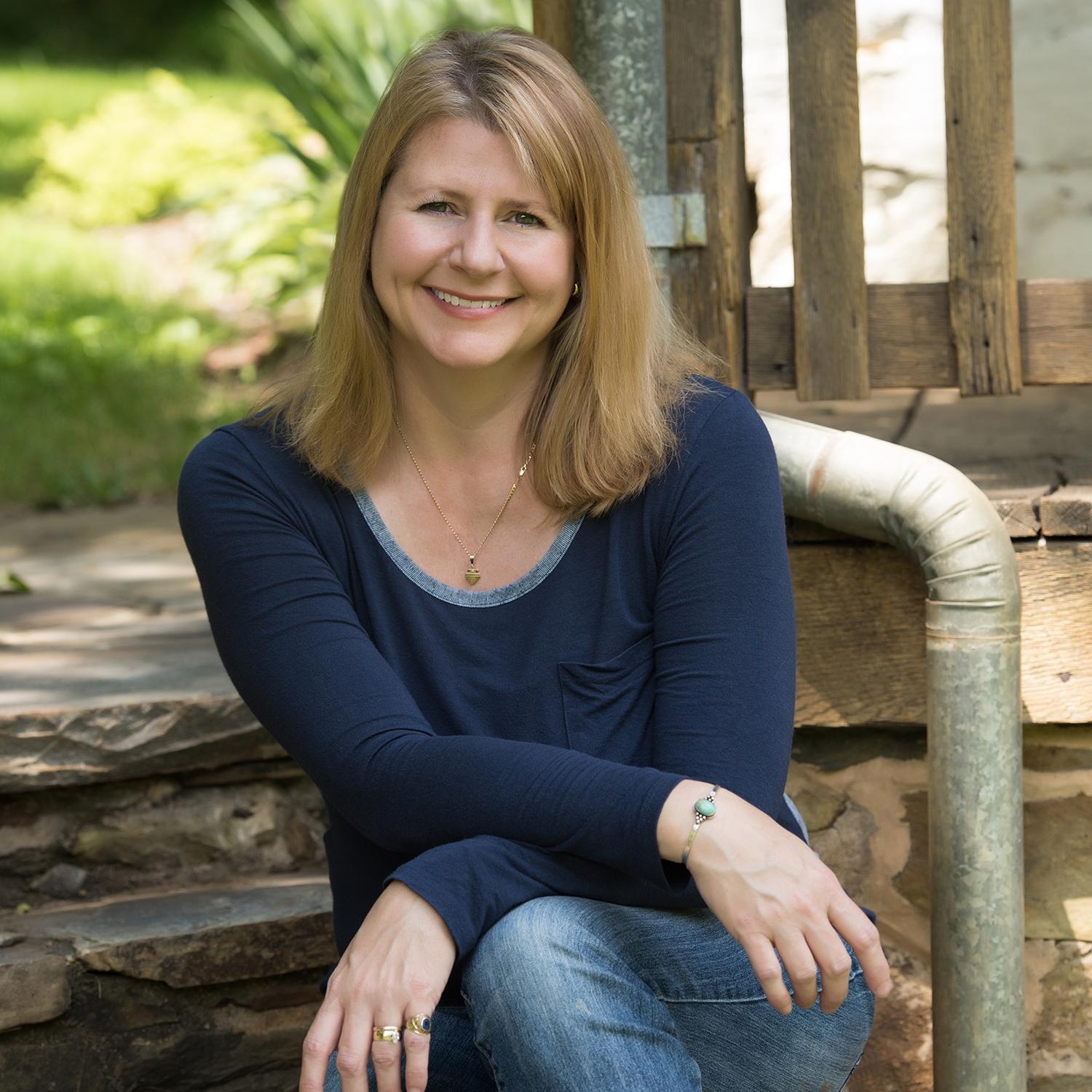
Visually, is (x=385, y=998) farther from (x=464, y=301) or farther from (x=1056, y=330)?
(x=1056, y=330)

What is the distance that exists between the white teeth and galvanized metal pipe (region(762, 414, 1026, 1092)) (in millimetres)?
520

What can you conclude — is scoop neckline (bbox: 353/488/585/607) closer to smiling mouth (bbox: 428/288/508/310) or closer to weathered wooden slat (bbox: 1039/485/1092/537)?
smiling mouth (bbox: 428/288/508/310)

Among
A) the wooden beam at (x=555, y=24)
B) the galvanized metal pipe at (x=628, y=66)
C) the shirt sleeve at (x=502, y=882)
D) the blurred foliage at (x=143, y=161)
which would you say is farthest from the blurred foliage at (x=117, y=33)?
the shirt sleeve at (x=502, y=882)

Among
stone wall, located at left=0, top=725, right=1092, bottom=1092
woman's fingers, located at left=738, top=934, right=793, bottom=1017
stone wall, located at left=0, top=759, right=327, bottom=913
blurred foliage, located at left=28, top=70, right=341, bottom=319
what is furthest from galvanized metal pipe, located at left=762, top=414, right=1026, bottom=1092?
blurred foliage, located at left=28, top=70, right=341, bottom=319

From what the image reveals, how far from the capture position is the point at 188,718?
79.2 inches

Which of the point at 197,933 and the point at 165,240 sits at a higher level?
the point at 165,240

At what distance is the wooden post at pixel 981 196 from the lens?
5.89ft

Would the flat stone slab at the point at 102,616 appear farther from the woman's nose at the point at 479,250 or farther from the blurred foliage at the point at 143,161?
the blurred foliage at the point at 143,161

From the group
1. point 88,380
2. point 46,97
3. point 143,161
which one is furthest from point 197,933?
point 46,97

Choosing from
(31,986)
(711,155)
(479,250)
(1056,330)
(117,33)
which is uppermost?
(117,33)

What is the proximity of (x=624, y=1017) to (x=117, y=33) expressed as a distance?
41.1ft

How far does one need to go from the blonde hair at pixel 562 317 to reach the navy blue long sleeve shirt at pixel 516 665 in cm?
5

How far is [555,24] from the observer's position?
188 centimetres

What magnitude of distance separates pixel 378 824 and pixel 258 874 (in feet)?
2.51
